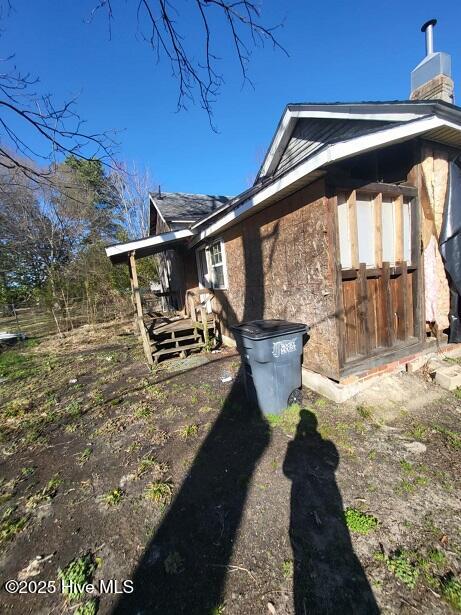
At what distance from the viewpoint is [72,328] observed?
1255 centimetres

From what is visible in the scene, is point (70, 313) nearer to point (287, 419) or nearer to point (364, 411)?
point (287, 419)

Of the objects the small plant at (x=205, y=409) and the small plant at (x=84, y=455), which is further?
the small plant at (x=205, y=409)

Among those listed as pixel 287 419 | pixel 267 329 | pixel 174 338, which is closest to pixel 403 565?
pixel 287 419

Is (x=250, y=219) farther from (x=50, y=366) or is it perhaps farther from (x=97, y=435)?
(x=50, y=366)

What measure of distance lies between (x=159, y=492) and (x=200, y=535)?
0.63 m

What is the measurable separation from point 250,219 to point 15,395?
6037 mm

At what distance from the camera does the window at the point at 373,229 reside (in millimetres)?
3711

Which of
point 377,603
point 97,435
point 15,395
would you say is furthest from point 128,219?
point 377,603

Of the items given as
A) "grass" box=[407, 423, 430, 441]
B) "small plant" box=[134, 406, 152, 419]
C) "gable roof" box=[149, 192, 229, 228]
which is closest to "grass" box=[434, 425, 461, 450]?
"grass" box=[407, 423, 430, 441]

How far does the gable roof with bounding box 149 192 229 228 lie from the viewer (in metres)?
9.69

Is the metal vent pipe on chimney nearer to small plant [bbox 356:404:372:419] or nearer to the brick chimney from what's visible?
the brick chimney

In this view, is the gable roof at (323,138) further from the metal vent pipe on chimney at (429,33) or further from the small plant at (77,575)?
the small plant at (77,575)

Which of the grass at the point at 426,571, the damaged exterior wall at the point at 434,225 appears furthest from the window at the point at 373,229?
the grass at the point at 426,571

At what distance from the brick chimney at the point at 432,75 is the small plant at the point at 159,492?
279 inches
